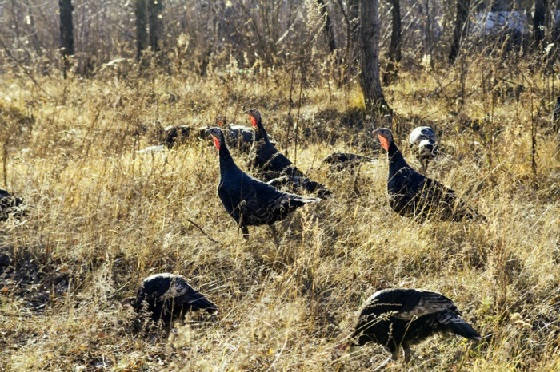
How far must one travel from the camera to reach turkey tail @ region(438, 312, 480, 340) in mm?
3327

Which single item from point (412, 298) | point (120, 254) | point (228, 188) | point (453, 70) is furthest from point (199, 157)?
point (453, 70)

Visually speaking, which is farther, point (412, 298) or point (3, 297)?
point (3, 297)

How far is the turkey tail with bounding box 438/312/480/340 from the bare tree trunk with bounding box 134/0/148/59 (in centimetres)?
→ 1205

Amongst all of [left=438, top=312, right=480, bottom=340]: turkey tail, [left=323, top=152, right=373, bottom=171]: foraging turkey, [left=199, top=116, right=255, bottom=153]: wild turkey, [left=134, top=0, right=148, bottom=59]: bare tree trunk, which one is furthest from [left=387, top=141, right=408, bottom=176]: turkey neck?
[left=134, top=0, right=148, bottom=59]: bare tree trunk

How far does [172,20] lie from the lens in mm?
15547

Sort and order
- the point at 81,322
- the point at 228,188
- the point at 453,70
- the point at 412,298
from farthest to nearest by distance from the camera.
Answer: the point at 453,70, the point at 228,188, the point at 81,322, the point at 412,298

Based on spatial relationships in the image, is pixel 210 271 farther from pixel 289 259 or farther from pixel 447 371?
pixel 447 371

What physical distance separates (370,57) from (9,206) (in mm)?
5636

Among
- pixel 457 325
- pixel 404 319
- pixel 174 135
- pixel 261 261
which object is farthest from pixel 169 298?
pixel 174 135

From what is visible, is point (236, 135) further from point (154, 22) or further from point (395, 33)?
point (154, 22)

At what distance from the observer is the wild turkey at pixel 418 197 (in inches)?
209

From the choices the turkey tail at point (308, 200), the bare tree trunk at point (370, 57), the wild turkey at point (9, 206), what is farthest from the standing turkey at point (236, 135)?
the wild turkey at point (9, 206)

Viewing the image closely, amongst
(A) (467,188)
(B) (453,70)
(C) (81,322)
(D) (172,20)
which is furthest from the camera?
(D) (172,20)

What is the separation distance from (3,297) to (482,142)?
4.93 m
